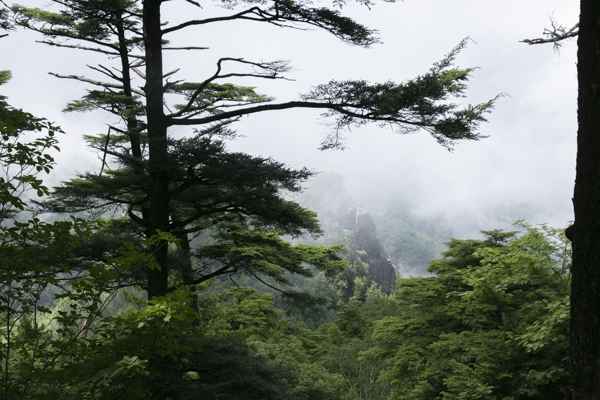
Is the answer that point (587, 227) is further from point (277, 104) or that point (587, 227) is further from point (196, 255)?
point (196, 255)

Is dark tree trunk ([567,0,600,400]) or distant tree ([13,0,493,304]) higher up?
distant tree ([13,0,493,304])

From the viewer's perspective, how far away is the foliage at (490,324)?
5.95 meters

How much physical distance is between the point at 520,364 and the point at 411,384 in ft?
9.68

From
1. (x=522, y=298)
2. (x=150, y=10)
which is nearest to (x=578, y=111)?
(x=150, y=10)

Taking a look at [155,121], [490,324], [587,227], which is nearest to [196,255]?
[155,121]

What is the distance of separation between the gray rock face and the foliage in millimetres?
32908

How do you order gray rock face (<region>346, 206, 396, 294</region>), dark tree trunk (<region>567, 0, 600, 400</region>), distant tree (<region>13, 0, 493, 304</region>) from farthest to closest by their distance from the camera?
gray rock face (<region>346, 206, 396, 294</region>) → distant tree (<region>13, 0, 493, 304</region>) → dark tree trunk (<region>567, 0, 600, 400</region>)

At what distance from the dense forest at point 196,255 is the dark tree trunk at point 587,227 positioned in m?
1.76

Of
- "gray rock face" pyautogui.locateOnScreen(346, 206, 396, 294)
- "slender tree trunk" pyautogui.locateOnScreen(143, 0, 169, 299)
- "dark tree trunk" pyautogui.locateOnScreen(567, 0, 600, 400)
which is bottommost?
"dark tree trunk" pyautogui.locateOnScreen(567, 0, 600, 400)

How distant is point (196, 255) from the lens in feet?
25.7

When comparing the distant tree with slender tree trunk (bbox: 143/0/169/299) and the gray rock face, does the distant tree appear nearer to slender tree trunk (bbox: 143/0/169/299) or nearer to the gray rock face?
slender tree trunk (bbox: 143/0/169/299)

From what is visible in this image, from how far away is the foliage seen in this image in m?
5.95

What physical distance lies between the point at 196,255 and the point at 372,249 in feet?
142

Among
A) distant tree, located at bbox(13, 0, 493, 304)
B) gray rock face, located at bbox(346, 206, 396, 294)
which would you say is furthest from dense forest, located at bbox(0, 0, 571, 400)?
gray rock face, located at bbox(346, 206, 396, 294)
